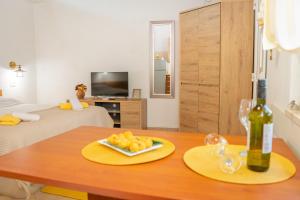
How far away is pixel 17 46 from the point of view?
532 cm

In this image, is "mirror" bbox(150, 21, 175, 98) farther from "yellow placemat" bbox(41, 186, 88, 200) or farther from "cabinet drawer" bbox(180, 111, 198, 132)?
"yellow placemat" bbox(41, 186, 88, 200)

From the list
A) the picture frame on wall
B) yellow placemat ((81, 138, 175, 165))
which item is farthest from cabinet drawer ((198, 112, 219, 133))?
yellow placemat ((81, 138, 175, 165))

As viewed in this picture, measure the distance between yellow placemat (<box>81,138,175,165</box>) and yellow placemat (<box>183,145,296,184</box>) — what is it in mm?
108

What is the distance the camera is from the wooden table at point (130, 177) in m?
0.83

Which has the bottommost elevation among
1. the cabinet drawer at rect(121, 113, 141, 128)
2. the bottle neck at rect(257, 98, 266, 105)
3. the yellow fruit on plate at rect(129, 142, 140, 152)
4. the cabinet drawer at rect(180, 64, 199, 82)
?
the cabinet drawer at rect(121, 113, 141, 128)

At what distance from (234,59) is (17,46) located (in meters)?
4.13

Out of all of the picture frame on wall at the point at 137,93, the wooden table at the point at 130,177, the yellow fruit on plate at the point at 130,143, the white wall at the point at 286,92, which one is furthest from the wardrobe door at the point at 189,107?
the yellow fruit on plate at the point at 130,143

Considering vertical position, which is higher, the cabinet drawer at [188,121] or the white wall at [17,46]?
the white wall at [17,46]

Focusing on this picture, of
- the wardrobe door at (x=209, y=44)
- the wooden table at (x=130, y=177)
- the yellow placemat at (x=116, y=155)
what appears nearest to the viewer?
the wooden table at (x=130, y=177)

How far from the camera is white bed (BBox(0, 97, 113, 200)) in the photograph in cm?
226

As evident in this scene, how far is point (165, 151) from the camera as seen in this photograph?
1.20 m

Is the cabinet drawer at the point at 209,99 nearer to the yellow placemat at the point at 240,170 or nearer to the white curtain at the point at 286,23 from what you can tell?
the white curtain at the point at 286,23

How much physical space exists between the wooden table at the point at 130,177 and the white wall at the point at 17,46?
439cm

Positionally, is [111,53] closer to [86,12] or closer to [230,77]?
[86,12]
